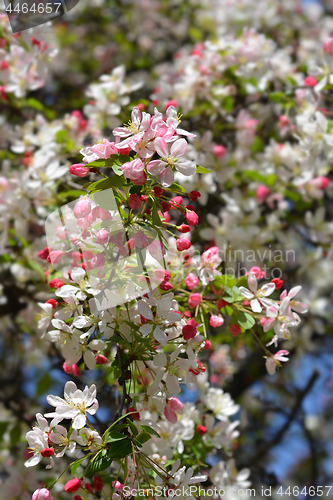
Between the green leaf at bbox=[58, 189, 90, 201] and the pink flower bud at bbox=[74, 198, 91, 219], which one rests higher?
the pink flower bud at bbox=[74, 198, 91, 219]

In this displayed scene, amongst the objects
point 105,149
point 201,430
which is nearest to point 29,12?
point 105,149

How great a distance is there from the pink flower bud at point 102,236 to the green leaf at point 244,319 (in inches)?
17.5

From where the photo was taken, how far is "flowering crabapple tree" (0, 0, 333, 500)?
3.22 ft

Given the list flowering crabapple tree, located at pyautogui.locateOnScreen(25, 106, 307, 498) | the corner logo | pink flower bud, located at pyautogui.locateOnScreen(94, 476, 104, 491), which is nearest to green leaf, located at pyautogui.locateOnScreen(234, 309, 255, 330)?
flowering crabapple tree, located at pyautogui.locateOnScreen(25, 106, 307, 498)

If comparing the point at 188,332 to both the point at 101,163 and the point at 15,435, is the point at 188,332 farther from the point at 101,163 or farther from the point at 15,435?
the point at 15,435

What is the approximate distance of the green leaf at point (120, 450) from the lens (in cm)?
88

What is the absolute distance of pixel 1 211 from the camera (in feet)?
5.66

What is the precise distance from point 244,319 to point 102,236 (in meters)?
0.48

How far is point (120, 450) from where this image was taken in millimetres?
889

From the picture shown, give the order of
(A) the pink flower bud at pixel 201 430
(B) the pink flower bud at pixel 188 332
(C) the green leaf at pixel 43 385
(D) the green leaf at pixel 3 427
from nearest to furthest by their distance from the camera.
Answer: (B) the pink flower bud at pixel 188 332, (A) the pink flower bud at pixel 201 430, (D) the green leaf at pixel 3 427, (C) the green leaf at pixel 43 385

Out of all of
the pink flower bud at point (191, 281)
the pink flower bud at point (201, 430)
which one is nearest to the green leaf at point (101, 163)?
the pink flower bud at point (191, 281)

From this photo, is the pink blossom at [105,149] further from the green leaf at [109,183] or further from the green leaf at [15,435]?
the green leaf at [15,435]

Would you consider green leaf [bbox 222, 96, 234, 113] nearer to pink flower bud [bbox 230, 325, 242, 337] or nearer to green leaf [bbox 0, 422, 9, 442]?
pink flower bud [bbox 230, 325, 242, 337]

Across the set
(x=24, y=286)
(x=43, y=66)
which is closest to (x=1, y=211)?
(x=24, y=286)
